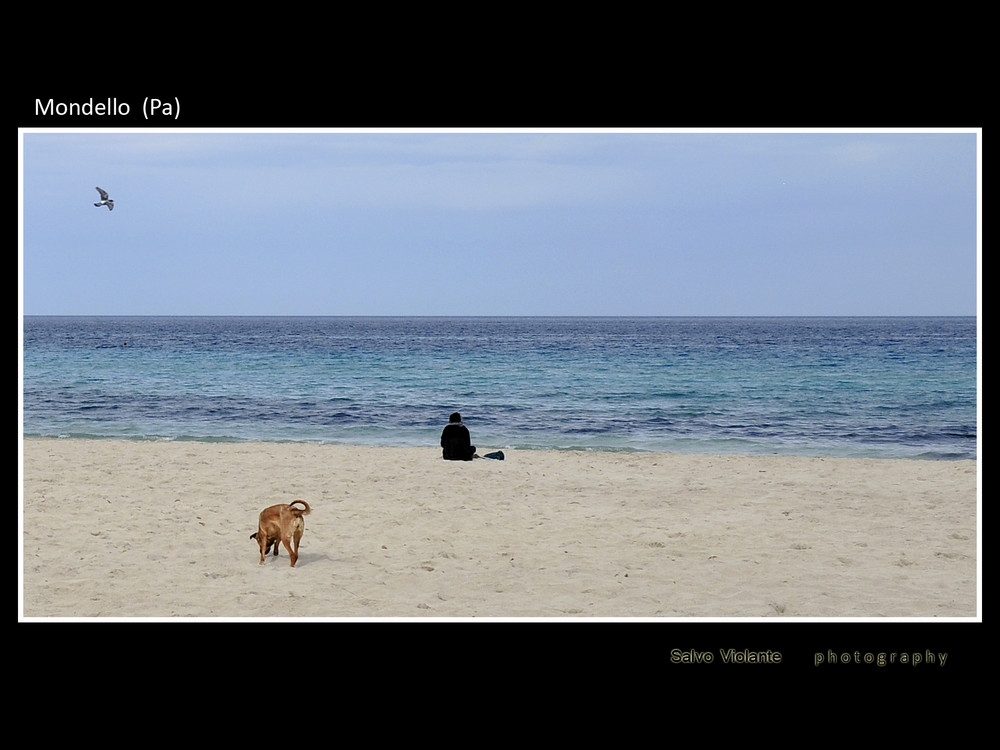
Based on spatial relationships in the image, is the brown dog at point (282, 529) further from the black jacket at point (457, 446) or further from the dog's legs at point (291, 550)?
the black jacket at point (457, 446)

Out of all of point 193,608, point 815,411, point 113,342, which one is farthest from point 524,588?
point 113,342

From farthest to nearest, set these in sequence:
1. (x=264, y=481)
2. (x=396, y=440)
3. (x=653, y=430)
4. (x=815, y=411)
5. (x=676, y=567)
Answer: (x=815, y=411) < (x=653, y=430) < (x=396, y=440) < (x=264, y=481) < (x=676, y=567)

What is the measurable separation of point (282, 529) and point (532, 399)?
78.7 ft

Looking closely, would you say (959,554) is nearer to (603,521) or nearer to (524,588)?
(603,521)

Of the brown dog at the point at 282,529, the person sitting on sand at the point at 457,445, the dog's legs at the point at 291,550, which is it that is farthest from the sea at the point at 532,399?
the dog's legs at the point at 291,550

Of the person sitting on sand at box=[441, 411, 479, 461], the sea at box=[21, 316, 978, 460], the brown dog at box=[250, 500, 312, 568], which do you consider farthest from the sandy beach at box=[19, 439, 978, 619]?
the sea at box=[21, 316, 978, 460]

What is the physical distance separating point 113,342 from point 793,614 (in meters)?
75.6

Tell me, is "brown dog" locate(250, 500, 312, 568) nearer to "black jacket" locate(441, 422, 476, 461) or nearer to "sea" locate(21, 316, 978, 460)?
"black jacket" locate(441, 422, 476, 461)

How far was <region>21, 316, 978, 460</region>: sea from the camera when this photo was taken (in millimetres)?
21469

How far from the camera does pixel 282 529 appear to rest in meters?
8.35

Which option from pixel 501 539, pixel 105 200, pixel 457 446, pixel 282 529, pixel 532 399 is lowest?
pixel 501 539

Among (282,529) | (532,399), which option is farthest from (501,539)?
(532,399)

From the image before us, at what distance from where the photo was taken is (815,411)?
28.2 metres

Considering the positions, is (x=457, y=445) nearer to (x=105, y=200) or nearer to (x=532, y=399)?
(x=105, y=200)
